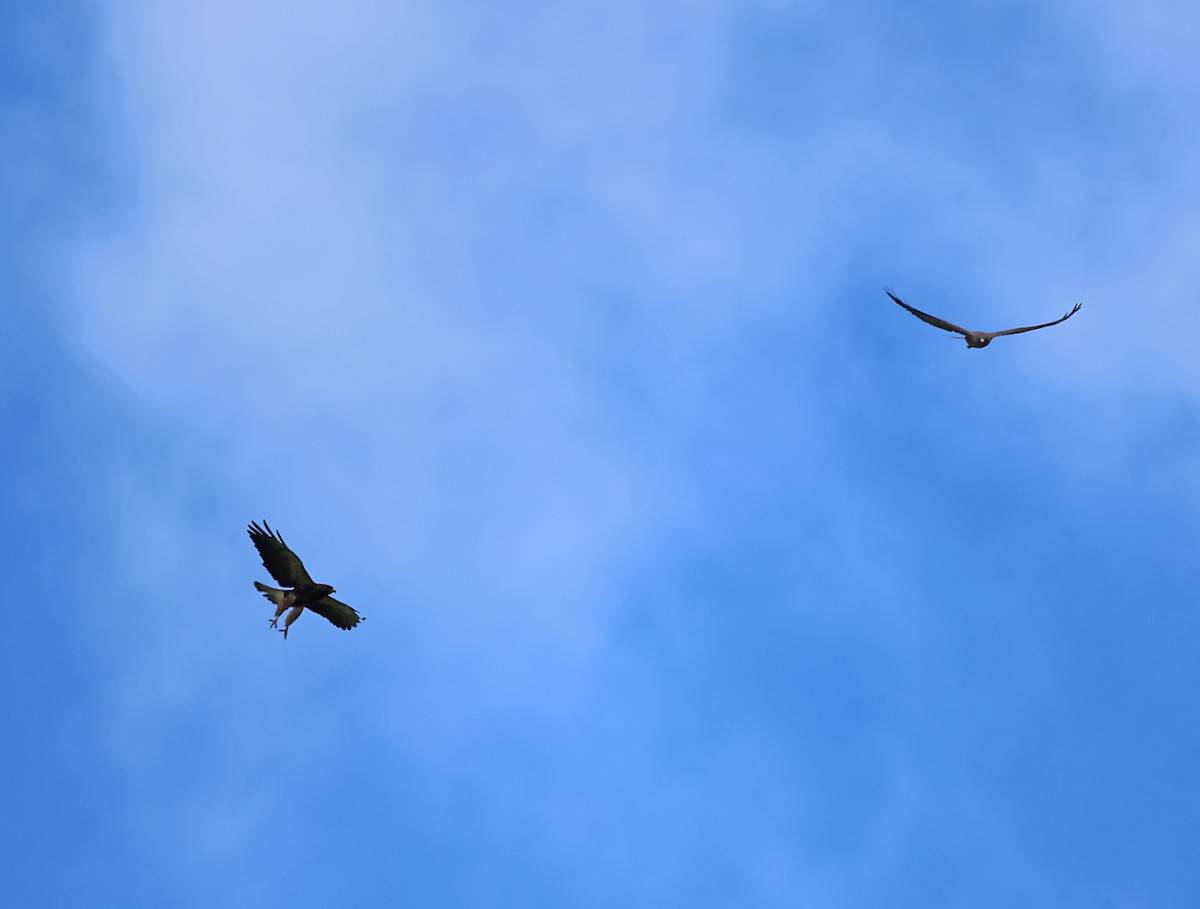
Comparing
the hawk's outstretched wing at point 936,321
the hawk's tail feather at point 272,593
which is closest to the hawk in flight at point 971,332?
the hawk's outstretched wing at point 936,321

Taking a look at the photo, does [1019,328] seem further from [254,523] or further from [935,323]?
[254,523]

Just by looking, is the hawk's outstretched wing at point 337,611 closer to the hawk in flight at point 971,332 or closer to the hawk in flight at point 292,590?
the hawk in flight at point 292,590

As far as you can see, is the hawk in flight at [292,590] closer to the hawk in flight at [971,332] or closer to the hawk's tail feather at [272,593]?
the hawk's tail feather at [272,593]

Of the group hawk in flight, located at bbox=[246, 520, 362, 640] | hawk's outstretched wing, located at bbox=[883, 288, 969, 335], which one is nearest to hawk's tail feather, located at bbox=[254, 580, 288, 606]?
hawk in flight, located at bbox=[246, 520, 362, 640]

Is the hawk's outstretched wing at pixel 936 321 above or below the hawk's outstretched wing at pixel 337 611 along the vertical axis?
above

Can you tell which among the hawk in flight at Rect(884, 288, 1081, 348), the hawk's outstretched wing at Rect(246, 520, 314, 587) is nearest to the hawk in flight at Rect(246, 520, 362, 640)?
the hawk's outstretched wing at Rect(246, 520, 314, 587)

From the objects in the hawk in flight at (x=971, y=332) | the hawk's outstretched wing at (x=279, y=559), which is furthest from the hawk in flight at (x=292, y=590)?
the hawk in flight at (x=971, y=332)

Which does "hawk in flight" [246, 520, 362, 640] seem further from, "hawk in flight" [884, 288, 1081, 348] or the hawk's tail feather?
"hawk in flight" [884, 288, 1081, 348]

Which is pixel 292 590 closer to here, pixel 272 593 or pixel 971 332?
pixel 272 593

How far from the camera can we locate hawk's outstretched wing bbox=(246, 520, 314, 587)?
4984 cm

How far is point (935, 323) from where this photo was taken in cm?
5881

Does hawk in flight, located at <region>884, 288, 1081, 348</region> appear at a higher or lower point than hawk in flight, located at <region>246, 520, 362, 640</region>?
higher

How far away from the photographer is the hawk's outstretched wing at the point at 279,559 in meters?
49.8

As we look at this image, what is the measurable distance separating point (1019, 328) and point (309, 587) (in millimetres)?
29701
